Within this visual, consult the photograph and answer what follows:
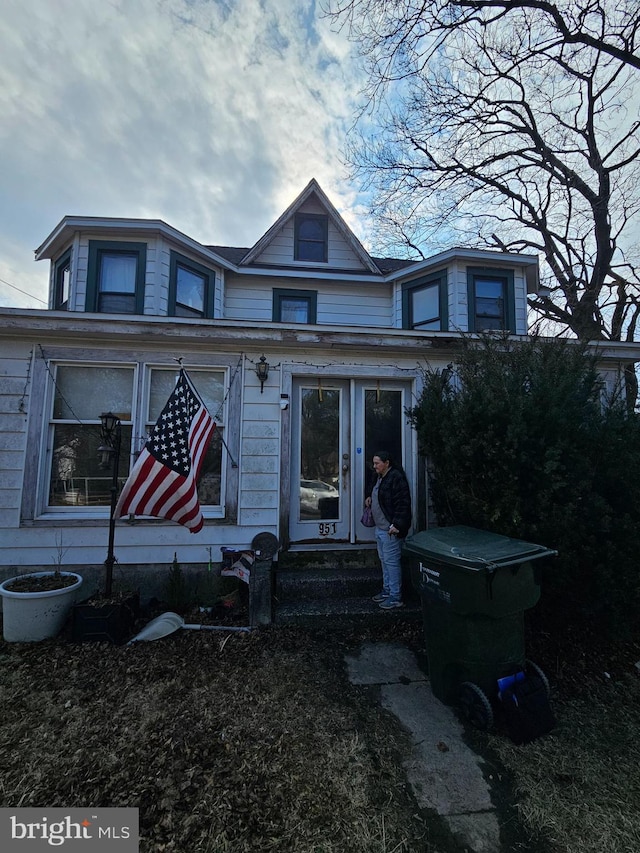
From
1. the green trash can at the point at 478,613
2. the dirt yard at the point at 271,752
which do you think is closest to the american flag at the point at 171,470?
the dirt yard at the point at 271,752

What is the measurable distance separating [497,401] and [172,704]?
347 cm

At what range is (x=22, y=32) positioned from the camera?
4828 mm

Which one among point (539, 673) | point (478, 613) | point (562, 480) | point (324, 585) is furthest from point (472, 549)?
point (324, 585)

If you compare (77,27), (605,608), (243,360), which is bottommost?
(605,608)

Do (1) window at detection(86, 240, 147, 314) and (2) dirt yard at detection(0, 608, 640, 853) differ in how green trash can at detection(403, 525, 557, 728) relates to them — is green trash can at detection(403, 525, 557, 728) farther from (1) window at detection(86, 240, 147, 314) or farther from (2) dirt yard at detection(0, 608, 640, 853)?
(1) window at detection(86, 240, 147, 314)

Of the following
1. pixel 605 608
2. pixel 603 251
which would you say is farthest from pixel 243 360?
pixel 603 251

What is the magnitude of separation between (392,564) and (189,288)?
19.8 ft

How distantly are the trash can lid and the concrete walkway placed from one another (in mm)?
1066

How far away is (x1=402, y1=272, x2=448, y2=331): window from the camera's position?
757cm

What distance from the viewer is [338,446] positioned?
5.06 meters

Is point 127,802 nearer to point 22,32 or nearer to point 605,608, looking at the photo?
point 605,608

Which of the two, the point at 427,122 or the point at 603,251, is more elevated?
the point at 427,122

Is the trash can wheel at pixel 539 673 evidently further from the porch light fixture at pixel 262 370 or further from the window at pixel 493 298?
the window at pixel 493 298

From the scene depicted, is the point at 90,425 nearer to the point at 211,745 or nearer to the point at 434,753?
the point at 211,745
